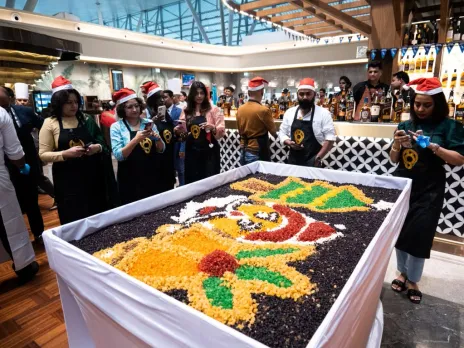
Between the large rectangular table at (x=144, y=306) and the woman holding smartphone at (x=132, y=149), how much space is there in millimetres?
737

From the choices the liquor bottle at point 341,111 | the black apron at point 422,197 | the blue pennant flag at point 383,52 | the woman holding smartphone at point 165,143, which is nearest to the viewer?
the black apron at point 422,197

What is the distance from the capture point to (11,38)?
392 cm

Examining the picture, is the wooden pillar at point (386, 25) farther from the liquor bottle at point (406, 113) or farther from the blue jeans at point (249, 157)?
the blue jeans at point (249, 157)

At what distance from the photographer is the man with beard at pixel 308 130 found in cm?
276

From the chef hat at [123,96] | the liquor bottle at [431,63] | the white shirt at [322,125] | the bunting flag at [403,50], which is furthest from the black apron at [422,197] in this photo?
the liquor bottle at [431,63]

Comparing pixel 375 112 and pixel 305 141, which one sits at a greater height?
pixel 375 112

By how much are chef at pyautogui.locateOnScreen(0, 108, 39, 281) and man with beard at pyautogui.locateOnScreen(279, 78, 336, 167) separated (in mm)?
2203

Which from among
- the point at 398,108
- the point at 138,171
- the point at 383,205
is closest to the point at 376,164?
the point at 398,108

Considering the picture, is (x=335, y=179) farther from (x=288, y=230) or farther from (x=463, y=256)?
(x=463, y=256)

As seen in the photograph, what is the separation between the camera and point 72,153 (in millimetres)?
2086

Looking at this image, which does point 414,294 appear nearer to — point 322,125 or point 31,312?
point 322,125

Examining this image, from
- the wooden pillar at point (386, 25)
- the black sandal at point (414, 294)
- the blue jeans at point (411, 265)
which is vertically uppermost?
the wooden pillar at point (386, 25)

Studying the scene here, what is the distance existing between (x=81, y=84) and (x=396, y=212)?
7369 mm

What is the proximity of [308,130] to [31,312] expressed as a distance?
262 centimetres
